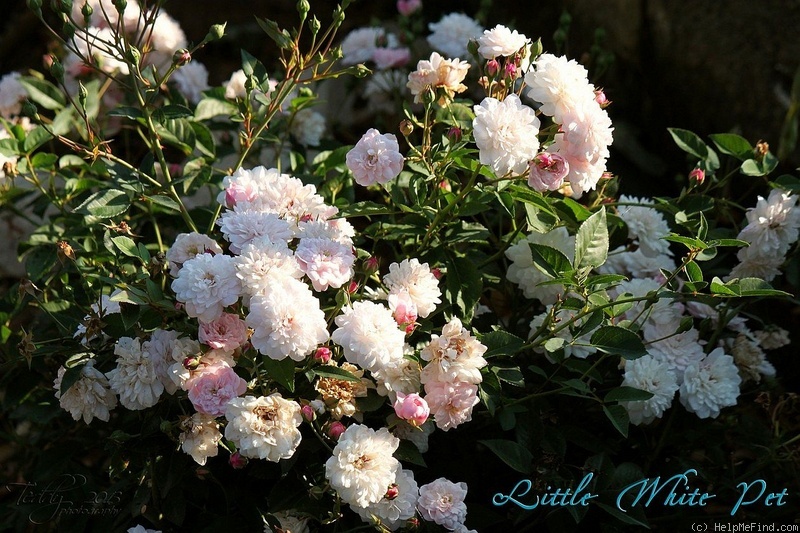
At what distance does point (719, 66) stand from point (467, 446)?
1.28 metres

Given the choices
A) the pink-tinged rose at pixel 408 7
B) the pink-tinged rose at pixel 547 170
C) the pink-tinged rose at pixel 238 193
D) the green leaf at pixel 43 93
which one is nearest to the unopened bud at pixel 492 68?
the pink-tinged rose at pixel 547 170

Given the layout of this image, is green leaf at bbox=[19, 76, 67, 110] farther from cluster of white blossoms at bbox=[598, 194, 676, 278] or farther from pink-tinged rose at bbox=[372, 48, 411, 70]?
cluster of white blossoms at bbox=[598, 194, 676, 278]

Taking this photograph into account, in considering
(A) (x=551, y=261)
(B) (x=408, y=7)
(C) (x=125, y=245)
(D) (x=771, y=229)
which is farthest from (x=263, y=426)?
(B) (x=408, y=7)

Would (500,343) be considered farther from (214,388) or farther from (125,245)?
(125,245)

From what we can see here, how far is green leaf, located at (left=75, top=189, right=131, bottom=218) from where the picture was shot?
52.2 inches

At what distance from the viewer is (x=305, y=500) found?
1226 millimetres

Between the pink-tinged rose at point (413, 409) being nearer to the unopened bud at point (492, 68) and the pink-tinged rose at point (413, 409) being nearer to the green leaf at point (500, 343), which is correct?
the green leaf at point (500, 343)

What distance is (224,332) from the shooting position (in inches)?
45.0

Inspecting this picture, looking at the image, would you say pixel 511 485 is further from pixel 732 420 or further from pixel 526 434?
pixel 732 420

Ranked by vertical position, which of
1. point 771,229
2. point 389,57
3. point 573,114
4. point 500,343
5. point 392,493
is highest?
point 389,57

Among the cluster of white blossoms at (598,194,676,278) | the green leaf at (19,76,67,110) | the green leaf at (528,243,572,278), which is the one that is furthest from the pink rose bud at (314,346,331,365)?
the green leaf at (19,76,67,110)

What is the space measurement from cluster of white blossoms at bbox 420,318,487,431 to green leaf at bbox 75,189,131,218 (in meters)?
0.58

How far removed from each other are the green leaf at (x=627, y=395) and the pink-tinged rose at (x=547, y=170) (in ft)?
1.15

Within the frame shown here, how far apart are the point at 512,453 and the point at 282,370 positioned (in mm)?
407
